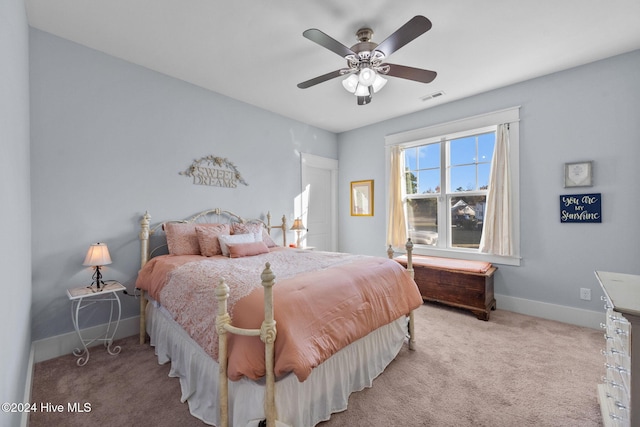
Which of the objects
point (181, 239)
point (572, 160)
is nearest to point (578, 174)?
point (572, 160)

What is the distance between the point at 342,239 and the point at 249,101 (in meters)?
2.99

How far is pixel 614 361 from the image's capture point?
1424 millimetres

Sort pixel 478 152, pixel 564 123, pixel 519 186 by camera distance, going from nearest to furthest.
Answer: pixel 564 123 → pixel 519 186 → pixel 478 152

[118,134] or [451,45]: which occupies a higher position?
[451,45]

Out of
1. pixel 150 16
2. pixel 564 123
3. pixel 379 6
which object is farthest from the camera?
pixel 564 123

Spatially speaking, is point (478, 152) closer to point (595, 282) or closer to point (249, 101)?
point (595, 282)

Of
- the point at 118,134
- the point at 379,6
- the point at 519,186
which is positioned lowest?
the point at 519,186

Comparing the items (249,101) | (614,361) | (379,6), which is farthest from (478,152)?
(249,101)

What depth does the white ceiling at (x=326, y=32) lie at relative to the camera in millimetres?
2082

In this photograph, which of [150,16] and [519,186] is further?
[519,186]

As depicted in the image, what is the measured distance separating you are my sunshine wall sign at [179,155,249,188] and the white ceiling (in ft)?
3.14

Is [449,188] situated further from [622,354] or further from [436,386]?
[622,354]

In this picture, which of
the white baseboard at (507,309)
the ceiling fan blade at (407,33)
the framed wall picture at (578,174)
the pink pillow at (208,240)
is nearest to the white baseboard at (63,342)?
the white baseboard at (507,309)

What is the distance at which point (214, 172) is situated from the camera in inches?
140
